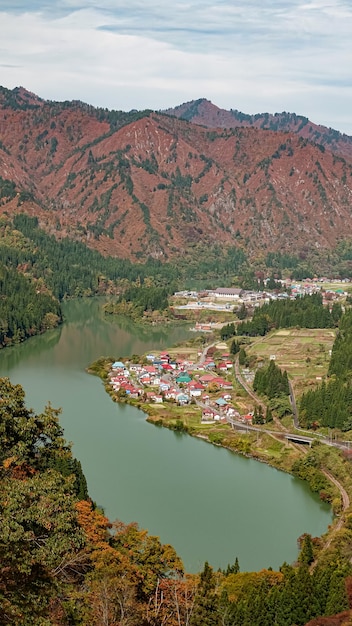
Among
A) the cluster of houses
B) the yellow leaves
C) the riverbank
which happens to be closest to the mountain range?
the cluster of houses

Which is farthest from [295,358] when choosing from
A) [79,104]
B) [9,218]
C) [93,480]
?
[79,104]

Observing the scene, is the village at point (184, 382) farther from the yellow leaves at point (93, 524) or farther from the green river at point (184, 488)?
the yellow leaves at point (93, 524)

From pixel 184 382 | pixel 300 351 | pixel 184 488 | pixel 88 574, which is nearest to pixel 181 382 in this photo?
pixel 184 382

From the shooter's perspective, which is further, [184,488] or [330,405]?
[330,405]

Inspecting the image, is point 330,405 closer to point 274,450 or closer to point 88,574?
point 274,450

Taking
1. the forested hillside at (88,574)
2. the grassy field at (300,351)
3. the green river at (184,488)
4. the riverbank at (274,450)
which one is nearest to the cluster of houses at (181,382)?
the riverbank at (274,450)

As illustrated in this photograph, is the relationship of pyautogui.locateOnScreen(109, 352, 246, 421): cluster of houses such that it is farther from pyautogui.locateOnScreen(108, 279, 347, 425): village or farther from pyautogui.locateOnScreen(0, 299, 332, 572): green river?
pyautogui.locateOnScreen(0, 299, 332, 572): green river

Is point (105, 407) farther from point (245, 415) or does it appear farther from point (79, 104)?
point (79, 104)
